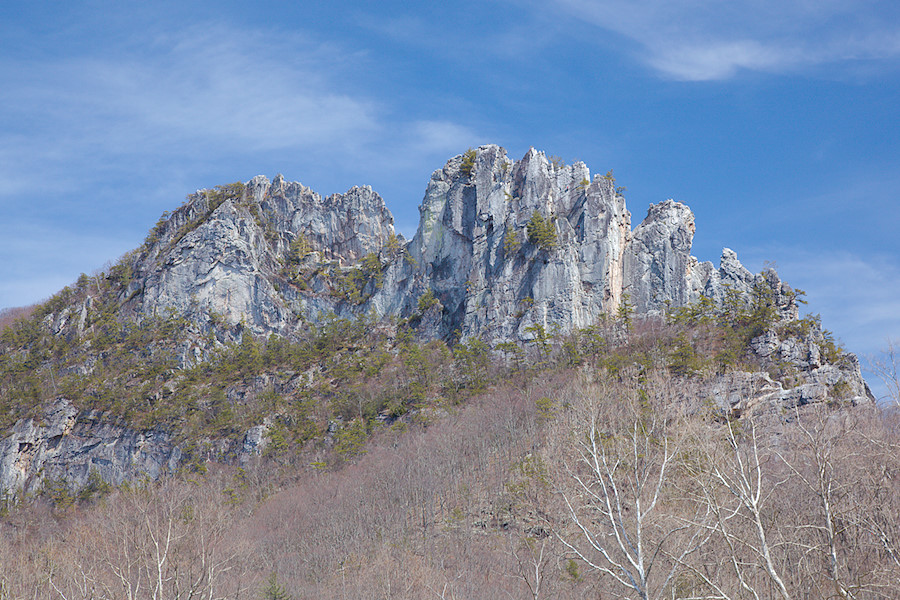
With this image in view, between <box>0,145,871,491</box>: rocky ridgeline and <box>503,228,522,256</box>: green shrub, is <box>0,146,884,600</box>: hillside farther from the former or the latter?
<box>503,228,522,256</box>: green shrub

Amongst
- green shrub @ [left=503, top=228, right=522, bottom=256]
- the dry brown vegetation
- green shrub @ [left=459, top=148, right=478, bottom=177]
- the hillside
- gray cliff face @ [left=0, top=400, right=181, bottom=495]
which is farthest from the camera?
green shrub @ [left=459, top=148, right=478, bottom=177]

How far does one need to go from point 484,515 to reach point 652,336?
30.7 metres

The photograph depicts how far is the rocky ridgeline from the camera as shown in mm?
84375

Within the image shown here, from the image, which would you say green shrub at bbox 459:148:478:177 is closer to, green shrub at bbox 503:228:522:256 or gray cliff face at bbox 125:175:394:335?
green shrub at bbox 503:228:522:256

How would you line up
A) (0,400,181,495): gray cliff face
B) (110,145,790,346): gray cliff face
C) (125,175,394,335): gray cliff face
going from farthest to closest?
(125,175,394,335): gray cliff face
(110,145,790,346): gray cliff face
(0,400,181,495): gray cliff face

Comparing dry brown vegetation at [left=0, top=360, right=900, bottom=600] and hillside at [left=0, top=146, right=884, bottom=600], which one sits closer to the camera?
dry brown vegetation at [left=0, top=360, right=900, bottom=600]

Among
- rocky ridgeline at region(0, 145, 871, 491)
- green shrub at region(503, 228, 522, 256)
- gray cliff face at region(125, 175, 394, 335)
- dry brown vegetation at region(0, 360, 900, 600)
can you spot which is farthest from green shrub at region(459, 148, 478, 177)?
dry brown vegetation at region(0, 360, 900, 600)

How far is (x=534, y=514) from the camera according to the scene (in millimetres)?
47031

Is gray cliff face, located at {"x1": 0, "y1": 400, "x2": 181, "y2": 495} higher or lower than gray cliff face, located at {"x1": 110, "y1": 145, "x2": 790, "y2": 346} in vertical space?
lower

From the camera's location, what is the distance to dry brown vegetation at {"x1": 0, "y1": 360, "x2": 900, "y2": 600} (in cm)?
1814

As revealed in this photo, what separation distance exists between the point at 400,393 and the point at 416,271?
1154 inches

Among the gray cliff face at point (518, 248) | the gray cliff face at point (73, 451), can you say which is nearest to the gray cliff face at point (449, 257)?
the gray cliff face at point (518, 248)

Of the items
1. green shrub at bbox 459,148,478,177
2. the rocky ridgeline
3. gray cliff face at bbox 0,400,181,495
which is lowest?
gray cliff face at bbox 0,400,181,495

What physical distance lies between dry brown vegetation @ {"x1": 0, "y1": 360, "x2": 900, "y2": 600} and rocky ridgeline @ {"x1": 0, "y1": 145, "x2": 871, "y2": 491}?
12983 mm
